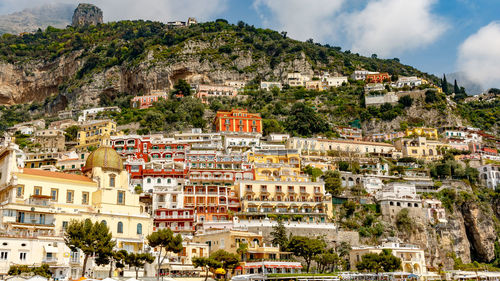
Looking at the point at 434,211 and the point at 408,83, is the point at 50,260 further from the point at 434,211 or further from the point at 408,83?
the point at 408,83

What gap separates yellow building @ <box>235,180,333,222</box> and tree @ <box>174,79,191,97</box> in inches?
2291

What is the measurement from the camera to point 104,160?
57.4m

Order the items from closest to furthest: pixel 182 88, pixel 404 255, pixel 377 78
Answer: pixel 404 255, pixel 182 88, pixel 377 78

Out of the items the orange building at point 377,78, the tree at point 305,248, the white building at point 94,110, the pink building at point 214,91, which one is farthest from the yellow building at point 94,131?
the orange building at point 377,78

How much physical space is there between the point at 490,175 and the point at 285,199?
142 ft

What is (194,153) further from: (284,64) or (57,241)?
(284,64)

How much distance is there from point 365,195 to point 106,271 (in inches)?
1774

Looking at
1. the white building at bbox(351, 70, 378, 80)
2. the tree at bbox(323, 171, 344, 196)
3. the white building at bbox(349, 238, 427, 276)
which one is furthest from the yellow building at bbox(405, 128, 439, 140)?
the white building at bbox(349, 238, 427, 276)

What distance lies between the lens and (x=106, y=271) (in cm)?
4659

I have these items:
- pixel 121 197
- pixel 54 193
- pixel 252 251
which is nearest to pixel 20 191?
pixel 54 193

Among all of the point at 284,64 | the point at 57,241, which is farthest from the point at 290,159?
the point at 284,64

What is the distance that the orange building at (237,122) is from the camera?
102312mm

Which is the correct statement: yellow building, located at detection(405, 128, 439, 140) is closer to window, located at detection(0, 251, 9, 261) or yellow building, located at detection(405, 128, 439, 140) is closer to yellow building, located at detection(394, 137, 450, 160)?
yellow building, located at detection(394, 137, 450, 160)

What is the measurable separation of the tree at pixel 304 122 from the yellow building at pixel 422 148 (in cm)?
1722
